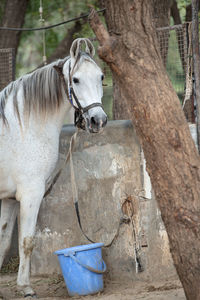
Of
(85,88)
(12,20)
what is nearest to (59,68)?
(85,88)

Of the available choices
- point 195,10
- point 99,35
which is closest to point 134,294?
point 99,35

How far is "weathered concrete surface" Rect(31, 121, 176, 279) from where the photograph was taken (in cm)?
460

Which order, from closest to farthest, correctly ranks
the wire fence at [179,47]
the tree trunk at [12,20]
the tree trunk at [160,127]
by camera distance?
the tree trunk at [160,127] → the wire fence at [179,47] → the tree trunk at [12,20]

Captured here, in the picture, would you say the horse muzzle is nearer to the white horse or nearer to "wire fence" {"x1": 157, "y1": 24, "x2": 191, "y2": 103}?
the white horse

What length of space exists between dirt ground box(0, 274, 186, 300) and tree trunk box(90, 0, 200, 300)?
3.01 feet

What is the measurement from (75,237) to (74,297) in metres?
0.79

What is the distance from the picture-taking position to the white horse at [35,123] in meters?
4.16

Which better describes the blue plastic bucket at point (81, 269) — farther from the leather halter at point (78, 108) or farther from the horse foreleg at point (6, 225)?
the leather halter at point (78, 108)

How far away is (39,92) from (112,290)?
1.93 metres

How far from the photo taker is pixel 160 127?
10.0 feet

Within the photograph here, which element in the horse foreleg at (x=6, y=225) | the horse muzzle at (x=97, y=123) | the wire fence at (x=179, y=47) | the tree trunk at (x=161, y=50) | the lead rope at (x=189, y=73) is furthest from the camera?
the tree trunk at (x=161, y=50)

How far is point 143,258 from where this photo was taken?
455cm

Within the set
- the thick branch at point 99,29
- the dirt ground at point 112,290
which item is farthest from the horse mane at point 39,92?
the dirt ground at point 112,290

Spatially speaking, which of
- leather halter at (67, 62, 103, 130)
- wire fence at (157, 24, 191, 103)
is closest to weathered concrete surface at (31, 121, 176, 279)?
leather halter at (67, 62, 103, 130)
